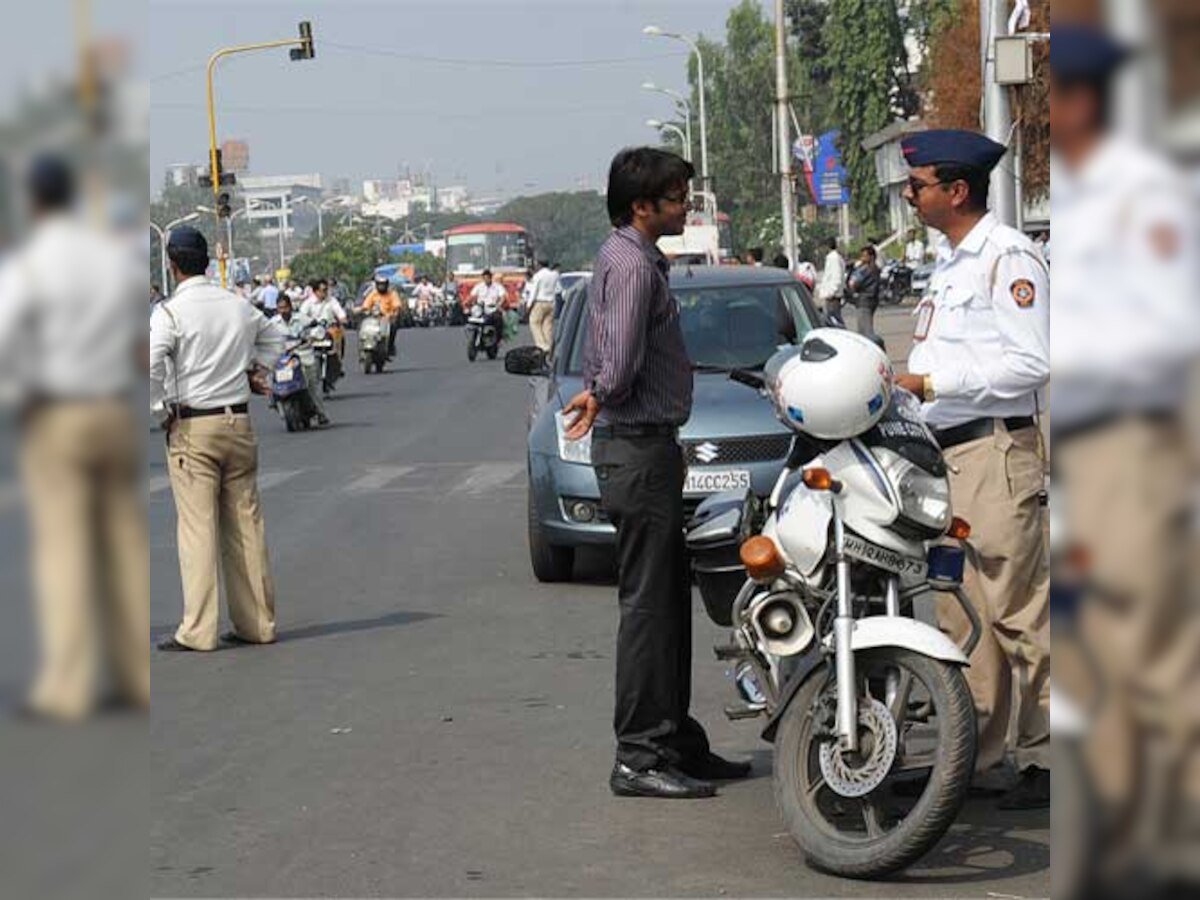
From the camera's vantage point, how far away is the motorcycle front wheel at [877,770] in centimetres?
496

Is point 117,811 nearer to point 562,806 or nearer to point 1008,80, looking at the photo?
point 562,806

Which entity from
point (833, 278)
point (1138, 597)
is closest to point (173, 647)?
point (1138, 597)

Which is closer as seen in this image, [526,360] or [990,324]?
[990,324]

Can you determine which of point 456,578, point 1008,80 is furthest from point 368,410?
point 456,578

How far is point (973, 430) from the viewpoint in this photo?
5.61m

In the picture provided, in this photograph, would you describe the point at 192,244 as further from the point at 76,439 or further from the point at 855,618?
the point at 76,439

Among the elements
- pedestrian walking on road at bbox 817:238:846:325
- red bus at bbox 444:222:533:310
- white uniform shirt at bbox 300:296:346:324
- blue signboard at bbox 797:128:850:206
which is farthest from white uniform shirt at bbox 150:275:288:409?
red bus at bbox 444:222:533:310

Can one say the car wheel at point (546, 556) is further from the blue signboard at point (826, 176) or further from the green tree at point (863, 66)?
A: the green tree at point (863, 66)

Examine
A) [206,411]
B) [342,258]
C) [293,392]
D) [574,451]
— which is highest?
[206,411]

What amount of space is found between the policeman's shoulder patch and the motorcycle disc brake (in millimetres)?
1044

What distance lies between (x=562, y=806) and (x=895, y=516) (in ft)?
4.82

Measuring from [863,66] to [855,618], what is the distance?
94.8 m

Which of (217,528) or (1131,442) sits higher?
(1131,442)

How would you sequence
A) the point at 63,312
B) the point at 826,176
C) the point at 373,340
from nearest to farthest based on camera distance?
the point at 63,312 < the point at 373,340 < the point at 826,176
